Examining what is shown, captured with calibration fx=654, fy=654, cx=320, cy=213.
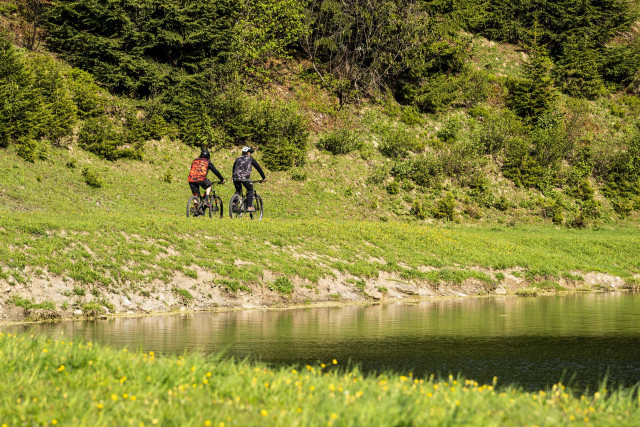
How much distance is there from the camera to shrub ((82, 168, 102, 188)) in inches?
1619

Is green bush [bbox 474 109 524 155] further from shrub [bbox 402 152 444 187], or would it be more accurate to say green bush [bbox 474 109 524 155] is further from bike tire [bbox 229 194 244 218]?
bike tire [bbox 229 194 244 218]

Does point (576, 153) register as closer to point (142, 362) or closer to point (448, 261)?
point (448, 261)

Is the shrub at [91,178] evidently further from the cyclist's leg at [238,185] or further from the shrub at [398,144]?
the shrub at [398,144]

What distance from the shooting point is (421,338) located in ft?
49.0

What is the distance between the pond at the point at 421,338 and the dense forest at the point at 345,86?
28.3m

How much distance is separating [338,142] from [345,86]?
9700 millimetres

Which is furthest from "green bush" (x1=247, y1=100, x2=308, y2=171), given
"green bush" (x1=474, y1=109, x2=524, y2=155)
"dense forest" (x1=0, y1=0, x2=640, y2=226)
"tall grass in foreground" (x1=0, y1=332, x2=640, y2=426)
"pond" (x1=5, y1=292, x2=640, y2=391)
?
"tall grass in foreground" (x1=0, y1=332, x2=640, y2=426)

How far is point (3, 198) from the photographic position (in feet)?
110

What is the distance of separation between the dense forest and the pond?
92.8ft

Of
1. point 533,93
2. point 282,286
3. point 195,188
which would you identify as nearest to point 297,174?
point 195,188

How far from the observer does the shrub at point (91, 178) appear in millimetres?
41125

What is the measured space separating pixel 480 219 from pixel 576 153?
18087 millimetres

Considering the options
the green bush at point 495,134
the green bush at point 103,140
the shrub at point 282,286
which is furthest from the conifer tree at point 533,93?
the shrub at point 282,286

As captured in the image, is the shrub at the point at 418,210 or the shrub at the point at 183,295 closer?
the shrub at the point at 183,295
